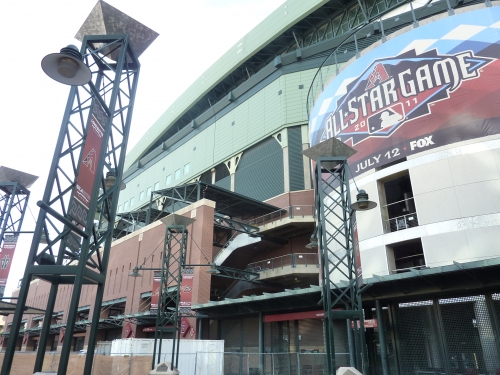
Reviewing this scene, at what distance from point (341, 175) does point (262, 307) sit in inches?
645

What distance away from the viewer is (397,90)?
22.9 m

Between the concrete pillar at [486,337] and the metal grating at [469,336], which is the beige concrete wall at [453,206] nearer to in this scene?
the metal grating at [469,336]

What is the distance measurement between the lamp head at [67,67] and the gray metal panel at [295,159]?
1231 inches

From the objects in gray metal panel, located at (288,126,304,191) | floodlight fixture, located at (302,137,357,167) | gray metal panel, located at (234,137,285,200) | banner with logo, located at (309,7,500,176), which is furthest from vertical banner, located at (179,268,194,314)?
gray metal panel, located at (234,137,285,200)

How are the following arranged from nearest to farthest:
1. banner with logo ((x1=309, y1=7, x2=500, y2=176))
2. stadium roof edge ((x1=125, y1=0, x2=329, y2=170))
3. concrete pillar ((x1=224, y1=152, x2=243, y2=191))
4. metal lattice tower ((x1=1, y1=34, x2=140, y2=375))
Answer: metal lattice tower ((x1=1, y1=34, x2=140, y2=375))
banner with logo ((x1=309, y1=7, x2=500, y2=176))
concrete pillar ((x1=224, y1=152, x2=243, y2=191))
stadium roof edge ((x1=125, y1=0, x2=329, y2=170))

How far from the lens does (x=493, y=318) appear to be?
689 inches

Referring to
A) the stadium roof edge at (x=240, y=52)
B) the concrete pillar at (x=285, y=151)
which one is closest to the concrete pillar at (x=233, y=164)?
the concrete pillar at (x=285, y=151)

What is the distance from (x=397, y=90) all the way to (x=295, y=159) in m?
16.8

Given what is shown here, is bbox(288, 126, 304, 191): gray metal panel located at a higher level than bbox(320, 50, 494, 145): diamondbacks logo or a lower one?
higher

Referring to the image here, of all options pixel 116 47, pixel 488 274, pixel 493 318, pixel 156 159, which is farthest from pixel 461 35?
pixel 156 159

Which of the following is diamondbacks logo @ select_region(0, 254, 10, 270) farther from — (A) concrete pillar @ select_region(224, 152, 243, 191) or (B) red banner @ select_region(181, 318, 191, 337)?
(A) concrete pillar @ select_region(224, 152, 243, 191)

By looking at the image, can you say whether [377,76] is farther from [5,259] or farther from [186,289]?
[5,259]

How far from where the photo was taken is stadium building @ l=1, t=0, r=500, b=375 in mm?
18531

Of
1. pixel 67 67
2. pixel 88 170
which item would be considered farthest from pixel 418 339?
pixel 67 67
